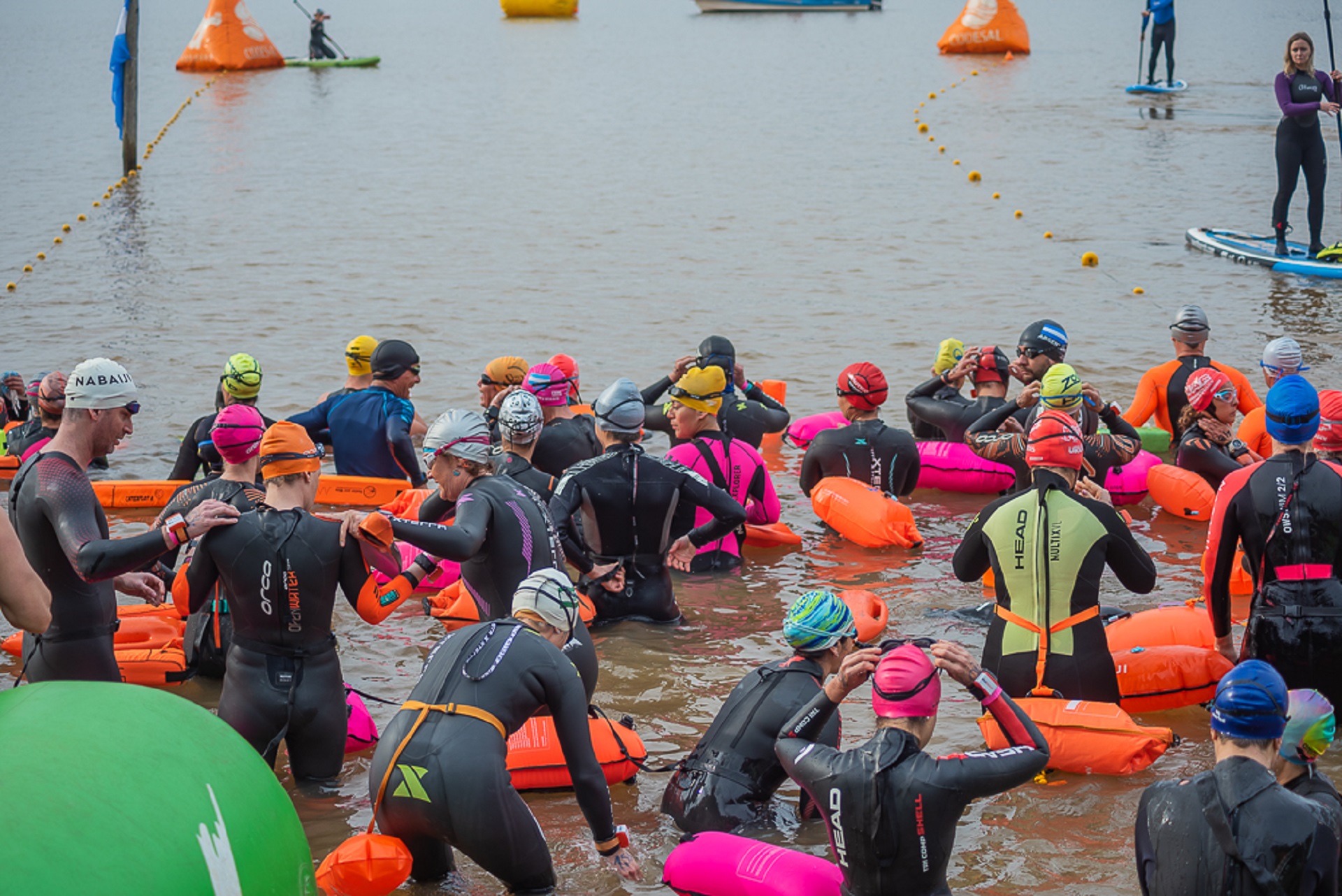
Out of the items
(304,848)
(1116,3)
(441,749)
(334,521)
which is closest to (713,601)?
(334,521)

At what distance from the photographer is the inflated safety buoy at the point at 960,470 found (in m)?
10.8

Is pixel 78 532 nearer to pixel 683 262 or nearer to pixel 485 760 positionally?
pixel 485 760

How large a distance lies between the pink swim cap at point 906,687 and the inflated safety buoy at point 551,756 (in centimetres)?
201

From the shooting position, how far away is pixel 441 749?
4.89 meters

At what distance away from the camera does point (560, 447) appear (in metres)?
9.02

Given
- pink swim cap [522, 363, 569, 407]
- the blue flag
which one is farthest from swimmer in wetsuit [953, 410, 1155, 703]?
the blue flag

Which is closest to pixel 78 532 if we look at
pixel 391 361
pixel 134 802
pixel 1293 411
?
pixel 134 802

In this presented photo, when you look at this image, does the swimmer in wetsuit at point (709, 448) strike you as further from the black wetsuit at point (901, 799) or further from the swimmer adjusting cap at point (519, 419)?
the black wetsuit at point (901, 799)

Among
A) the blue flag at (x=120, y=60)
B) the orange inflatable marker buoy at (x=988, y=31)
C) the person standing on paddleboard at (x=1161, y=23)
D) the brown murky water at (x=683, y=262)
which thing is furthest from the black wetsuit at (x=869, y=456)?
the orange inflatable marker buoy at (x=988, y=31)

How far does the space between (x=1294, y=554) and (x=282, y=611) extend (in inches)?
181

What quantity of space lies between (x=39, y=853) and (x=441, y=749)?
168cm

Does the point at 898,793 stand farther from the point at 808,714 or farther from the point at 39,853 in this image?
the point at 39,853

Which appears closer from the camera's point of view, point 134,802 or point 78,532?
point 134,802

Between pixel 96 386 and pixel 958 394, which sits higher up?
pixel 96 386
